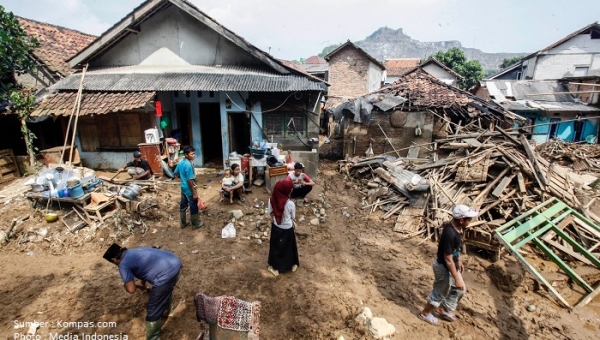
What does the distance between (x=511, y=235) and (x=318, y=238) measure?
3.93m

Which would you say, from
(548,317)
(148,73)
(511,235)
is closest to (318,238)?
(511,235)

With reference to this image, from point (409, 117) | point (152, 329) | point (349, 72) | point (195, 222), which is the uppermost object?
point (349, 72)

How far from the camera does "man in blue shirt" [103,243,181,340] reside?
355 cm

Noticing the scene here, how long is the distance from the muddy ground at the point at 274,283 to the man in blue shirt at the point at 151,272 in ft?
1.90

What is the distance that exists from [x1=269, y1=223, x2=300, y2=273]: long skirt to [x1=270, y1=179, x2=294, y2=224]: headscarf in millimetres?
286

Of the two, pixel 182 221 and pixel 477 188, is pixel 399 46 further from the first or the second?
pixel 182 221

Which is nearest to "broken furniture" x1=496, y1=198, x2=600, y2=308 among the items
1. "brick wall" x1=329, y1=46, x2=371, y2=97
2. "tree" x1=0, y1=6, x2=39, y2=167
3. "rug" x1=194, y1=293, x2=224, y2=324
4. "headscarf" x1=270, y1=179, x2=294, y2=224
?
"headscarf" x1=270, y1=179, x2=294, y2=224

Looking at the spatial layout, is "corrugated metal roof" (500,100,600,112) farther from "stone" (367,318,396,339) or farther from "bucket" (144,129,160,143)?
"bucket" (144,129,160,143)

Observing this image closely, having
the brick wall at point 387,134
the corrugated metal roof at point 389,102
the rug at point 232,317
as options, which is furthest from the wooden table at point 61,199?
the corrugated metal roof at point 389,102

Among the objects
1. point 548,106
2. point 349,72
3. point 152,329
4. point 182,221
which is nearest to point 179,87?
point 182,221

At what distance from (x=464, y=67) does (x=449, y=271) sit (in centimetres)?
3707

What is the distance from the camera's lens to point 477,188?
765 centimetres

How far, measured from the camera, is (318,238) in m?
6.92

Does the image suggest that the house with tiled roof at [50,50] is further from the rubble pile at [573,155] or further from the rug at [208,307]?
the rubble pile at [573,155]
